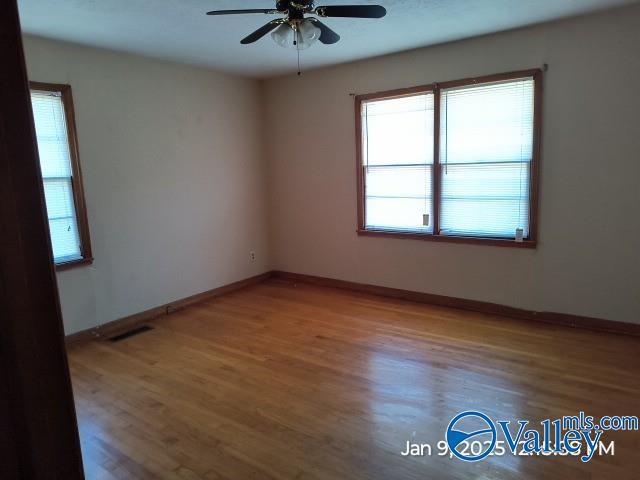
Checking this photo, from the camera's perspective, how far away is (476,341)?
3641mm

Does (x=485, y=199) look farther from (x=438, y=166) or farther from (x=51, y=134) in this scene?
(x=51, y=134)

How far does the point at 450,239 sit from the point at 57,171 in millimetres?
3726

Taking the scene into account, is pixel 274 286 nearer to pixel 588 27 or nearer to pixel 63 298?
pixel 63 298

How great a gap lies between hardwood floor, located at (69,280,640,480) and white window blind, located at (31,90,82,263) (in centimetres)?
97

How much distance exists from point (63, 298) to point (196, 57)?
2652mm

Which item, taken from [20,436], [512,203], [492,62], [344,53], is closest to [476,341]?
[512,203]

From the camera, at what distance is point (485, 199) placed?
418cm

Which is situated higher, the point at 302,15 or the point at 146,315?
the point at 302,15

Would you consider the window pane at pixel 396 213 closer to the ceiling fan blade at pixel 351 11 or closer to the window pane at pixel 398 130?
the window pane at pixel 398 130

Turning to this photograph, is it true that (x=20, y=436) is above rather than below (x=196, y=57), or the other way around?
below

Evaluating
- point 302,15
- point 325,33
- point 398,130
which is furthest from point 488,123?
point 302,15

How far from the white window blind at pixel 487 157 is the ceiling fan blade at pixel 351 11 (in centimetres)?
187

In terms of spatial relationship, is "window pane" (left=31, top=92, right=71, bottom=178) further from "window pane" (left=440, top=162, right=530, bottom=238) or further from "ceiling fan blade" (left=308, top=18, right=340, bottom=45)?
"window pane" (left=440, top=162, right=530, bottom=238)

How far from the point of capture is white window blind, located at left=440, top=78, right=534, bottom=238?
12.9 feet
